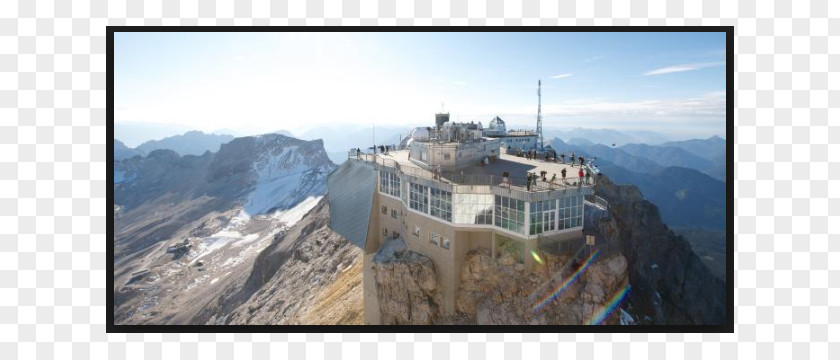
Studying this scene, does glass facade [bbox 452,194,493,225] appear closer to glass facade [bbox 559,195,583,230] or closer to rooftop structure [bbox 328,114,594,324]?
rooftop structure [bbox 328,114,594,324]

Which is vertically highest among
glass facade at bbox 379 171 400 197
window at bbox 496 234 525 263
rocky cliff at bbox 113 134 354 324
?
glass facade at bbox 379 171 400 197

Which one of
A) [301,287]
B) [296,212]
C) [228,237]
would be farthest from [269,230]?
[301,287]

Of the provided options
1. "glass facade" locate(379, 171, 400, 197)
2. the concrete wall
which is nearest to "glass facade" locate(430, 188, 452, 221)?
the concrete wall

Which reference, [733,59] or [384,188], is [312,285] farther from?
[733,59]

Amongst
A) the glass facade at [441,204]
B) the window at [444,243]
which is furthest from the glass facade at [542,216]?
the window at [444,243]

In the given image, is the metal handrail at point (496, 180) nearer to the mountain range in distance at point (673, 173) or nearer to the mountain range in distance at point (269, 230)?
the mountain range in distance at point (269, 230)
